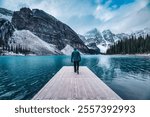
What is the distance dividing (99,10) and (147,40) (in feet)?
253

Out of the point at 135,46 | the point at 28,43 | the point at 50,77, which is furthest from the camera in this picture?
the point at 28,43

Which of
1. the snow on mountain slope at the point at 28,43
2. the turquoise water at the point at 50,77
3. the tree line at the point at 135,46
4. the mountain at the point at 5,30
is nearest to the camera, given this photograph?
the turquoise water at the point at 50,77

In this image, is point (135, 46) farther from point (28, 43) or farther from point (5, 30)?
point (5, 30)

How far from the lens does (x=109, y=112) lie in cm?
475

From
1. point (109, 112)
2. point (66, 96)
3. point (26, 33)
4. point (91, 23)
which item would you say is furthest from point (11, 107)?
point (26, 33)

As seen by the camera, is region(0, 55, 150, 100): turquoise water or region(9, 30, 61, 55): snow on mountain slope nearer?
region(0, 55, 150, 100): turquoise water

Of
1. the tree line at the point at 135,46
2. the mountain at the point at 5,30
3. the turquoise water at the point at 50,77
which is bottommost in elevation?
the turquoise water at the point at 50,77

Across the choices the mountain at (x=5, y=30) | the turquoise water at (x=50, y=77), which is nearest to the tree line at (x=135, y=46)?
the turquoise water at (x=50, y=77)

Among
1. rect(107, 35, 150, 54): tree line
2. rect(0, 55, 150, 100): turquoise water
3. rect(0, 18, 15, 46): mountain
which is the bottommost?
rect(0, 55, 150, 100): turquoise water

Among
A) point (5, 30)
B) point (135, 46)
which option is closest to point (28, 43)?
point (5, 30)

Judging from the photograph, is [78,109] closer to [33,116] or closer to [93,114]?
[93,114]

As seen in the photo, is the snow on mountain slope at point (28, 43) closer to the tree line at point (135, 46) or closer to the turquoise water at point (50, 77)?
the tree line at point (135, 46)

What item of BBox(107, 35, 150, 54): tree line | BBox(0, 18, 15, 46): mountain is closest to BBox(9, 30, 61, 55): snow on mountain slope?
BBox(0, 18, 15, 46): mountain

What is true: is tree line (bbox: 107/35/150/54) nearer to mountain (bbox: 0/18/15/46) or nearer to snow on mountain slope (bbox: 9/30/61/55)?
snow on mountain slope (bbox: 9/30/61/55)
